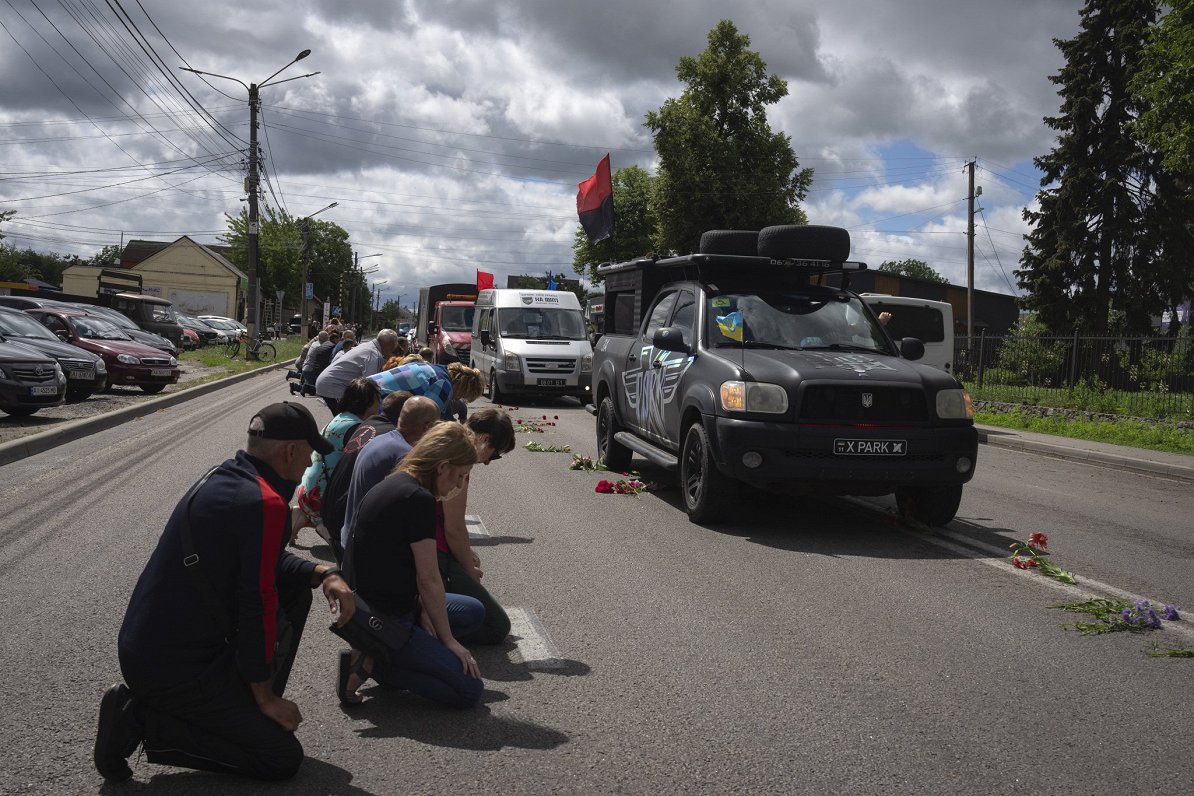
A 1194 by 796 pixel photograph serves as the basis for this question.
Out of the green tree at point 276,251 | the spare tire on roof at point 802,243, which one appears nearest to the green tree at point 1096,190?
the spare tire on roof at point 802,243

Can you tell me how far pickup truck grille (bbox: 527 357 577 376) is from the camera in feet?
72.8

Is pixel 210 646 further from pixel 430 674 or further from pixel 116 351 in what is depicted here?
pixel 116 351

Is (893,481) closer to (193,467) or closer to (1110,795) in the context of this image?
(1110,795)

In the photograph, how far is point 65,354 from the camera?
17891mm

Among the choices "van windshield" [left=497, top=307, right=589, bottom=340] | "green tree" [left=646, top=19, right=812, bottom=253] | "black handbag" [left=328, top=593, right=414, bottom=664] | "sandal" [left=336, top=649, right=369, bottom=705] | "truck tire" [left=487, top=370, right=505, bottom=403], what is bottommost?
Result: "sandal" [left=336, top=649, right=369, bottom=705]

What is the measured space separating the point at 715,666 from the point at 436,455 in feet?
5.21

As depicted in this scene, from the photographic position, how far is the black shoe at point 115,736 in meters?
3.38

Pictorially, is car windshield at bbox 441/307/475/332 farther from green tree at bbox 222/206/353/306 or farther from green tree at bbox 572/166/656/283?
green tree at bbox 222/206/353/306

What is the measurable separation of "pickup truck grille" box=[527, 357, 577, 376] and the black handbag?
1806 centimetres

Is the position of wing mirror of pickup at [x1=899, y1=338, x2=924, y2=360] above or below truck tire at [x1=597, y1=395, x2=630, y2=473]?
above

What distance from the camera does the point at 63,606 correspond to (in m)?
5.63

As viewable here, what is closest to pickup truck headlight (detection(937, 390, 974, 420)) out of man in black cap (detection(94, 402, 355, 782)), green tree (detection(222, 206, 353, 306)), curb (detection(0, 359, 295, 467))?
man in black cap (detection(94, 402, 355, 782))

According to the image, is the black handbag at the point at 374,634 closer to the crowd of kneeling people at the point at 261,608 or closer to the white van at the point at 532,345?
the crowd of kneeling people at the point at 261,608

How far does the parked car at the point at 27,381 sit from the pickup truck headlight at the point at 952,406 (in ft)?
39.9
